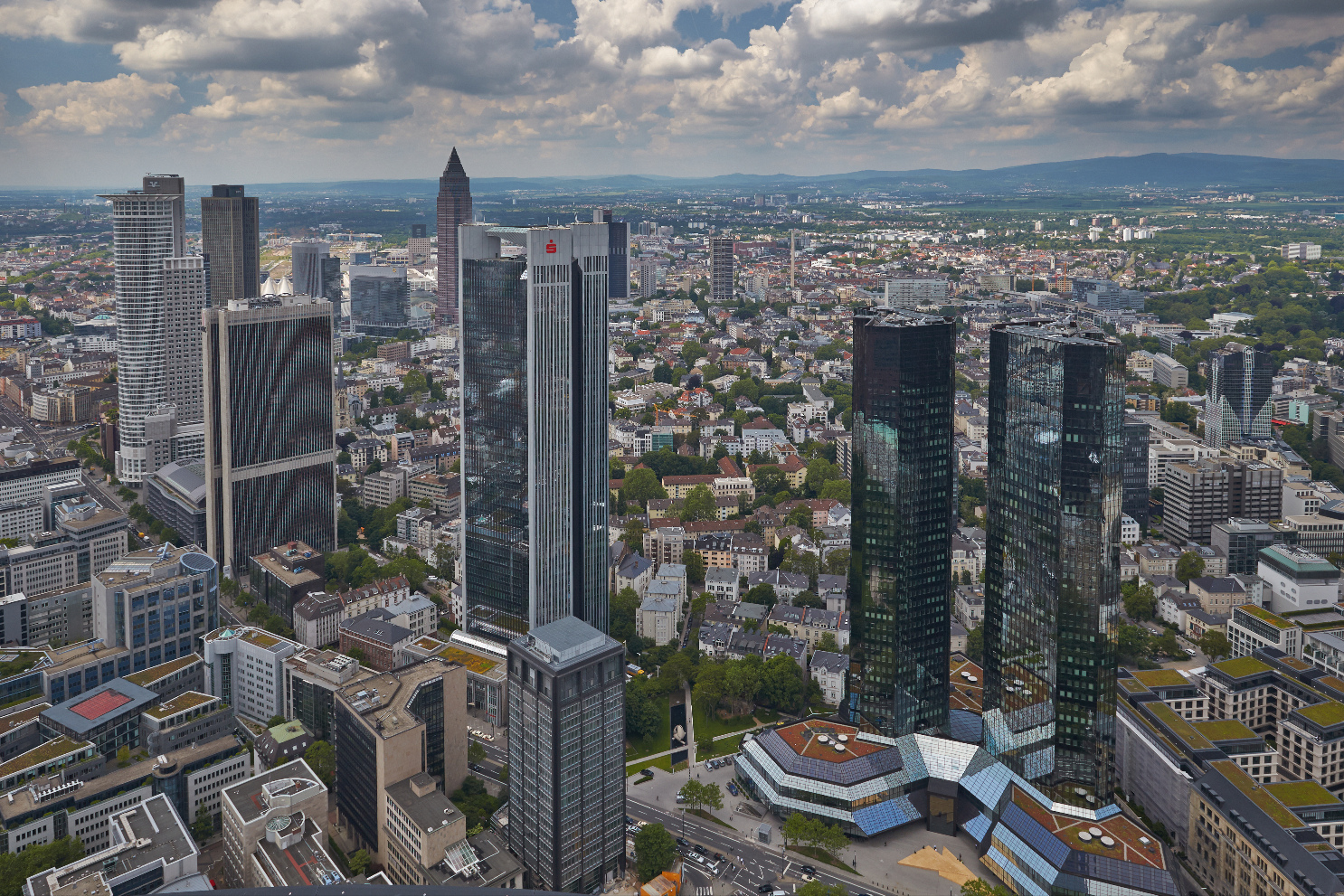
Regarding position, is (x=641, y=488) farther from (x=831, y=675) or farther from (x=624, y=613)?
(x=831, y=675)

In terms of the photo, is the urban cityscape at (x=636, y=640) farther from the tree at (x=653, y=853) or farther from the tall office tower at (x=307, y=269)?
the tall office tower at (x=307, y=269)

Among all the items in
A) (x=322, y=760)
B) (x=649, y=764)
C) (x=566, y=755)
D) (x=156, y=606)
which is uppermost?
(x=156, y=606)

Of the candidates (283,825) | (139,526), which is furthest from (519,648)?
(139,526)

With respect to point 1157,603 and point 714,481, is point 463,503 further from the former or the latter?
point 1157,603

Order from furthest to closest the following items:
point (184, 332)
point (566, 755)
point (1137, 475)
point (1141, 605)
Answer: point (184, 332) → point (1137, 475) → point (1141, 605) → point (566, 755)

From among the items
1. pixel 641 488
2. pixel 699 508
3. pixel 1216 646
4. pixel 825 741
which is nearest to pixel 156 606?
pixel 825 741
